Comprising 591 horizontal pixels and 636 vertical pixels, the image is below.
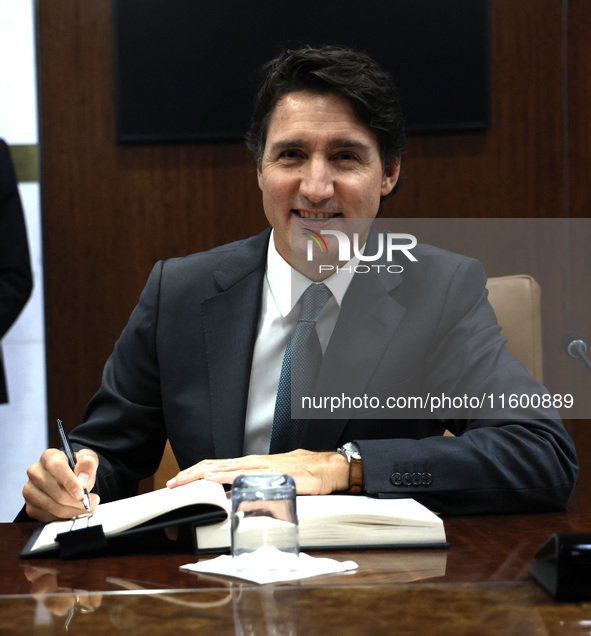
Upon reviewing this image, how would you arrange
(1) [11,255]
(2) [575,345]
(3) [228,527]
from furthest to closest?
1. (1) [11,255]
2. (2) [575,345]
3. (3) [228,527]

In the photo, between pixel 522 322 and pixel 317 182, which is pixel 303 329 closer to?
pixel 317 182

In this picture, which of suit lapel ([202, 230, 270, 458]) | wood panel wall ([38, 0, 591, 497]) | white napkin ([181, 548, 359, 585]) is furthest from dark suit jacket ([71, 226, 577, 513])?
wood panel wall ([38, 0, 591, 497])

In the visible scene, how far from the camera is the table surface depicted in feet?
2.37

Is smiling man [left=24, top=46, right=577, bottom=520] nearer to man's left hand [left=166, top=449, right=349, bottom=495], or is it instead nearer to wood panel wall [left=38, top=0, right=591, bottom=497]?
man's left hand [left=166, top=449, right=349, bottom=495]

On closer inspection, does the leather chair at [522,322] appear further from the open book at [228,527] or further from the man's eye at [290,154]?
the open book at [228,527]

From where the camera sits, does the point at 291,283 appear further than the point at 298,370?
Yes

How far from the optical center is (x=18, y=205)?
2.96 m

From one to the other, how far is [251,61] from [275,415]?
187 cm

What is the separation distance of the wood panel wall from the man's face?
1.36 m

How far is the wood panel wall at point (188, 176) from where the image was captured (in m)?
3.02

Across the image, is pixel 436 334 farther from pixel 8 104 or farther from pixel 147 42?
pixel 8 104

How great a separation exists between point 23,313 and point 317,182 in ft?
6.05

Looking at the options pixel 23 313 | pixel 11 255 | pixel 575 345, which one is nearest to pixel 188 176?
pixel 11 255

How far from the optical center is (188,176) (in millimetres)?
3080
